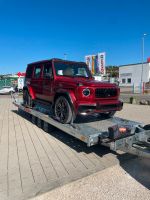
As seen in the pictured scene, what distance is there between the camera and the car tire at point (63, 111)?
5.86m

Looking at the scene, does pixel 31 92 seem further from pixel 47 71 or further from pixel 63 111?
pixel 63 111

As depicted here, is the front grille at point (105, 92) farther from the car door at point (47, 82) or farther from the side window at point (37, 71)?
the side window at point (37, 71)

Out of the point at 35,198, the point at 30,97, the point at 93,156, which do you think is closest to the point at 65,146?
the point at 93,156

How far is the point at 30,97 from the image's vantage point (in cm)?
877

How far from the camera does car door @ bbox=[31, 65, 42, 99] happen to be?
7699mm

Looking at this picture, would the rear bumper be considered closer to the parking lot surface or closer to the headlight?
the headlight

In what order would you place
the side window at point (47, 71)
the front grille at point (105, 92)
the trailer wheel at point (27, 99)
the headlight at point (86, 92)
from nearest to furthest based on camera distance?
the headlight at point (86, 92) < the front grille at point (105, 92) < the side window at point (47, 71) < the trailer wheel at point (27, 99)

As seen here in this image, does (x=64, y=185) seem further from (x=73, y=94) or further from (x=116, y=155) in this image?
(x=73, y=94)

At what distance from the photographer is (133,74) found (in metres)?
49.2

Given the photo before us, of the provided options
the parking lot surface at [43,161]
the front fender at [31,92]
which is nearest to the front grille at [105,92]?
the parking lot surface at [43,161]

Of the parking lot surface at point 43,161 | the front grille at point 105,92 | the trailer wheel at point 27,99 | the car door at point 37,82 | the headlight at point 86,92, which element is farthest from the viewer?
the trailer wheel at point 27,99

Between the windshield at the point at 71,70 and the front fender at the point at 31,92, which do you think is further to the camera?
the front fender at the point at 31,92

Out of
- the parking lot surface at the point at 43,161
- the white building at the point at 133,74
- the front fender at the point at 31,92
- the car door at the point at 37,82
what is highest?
the white building at the point at 133,74

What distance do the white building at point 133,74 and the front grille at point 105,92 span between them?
1617 inches
